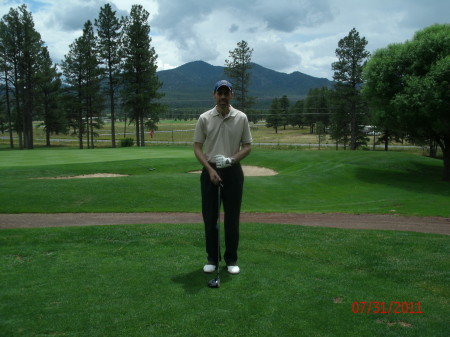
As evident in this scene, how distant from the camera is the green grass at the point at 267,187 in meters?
15.3

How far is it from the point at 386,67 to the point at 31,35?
47.1 metres

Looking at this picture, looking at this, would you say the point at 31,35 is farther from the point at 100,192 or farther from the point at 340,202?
the point at 340,202

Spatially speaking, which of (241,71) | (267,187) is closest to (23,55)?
(241,71)

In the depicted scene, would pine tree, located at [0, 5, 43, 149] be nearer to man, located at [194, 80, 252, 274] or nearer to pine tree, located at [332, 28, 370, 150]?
pine tree, located at [332, 28, 370, 150]

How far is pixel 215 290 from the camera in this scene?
486cm

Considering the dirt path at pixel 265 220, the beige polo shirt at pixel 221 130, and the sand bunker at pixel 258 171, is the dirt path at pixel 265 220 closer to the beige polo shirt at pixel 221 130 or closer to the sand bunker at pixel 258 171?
the beige polo shirt at pixel 221 130

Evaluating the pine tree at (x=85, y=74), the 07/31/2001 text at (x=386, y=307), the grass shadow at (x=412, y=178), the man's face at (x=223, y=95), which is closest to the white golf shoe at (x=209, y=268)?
the 07/31/2001 text at (x=386, y=307)

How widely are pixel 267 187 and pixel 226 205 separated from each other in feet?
45.3

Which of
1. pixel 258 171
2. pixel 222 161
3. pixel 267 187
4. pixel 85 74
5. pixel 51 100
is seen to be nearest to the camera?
pixel 222 161

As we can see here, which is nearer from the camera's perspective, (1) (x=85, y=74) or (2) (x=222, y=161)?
(2) (x=222, y=161)

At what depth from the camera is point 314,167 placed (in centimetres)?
2486

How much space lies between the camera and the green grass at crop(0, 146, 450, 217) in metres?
15.3

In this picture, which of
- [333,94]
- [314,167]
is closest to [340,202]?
[314,167]

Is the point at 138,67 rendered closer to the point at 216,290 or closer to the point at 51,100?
the point at 51,100
